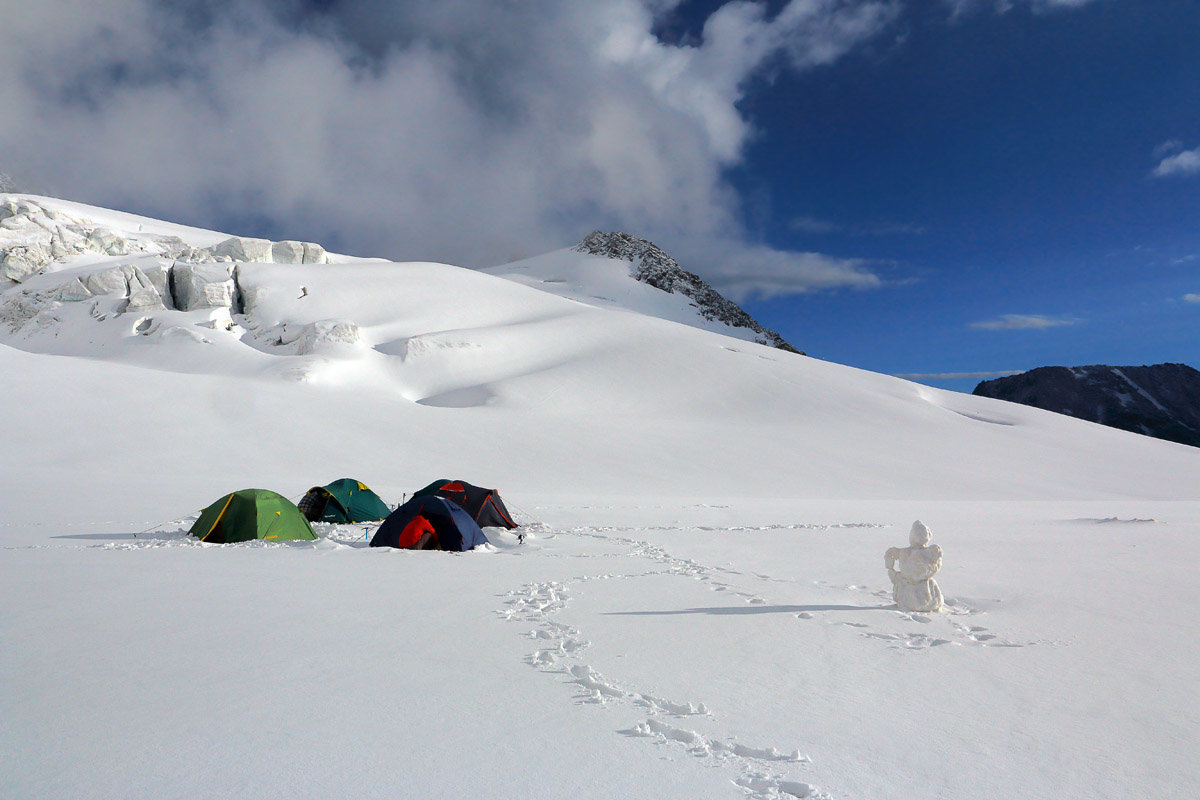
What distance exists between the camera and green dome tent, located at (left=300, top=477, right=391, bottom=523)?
49.2 ft

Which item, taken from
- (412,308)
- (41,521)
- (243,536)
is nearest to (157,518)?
(41,521)

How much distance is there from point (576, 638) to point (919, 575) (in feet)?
13.7

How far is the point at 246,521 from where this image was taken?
39.8 ft

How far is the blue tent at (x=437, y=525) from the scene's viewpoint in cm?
1172

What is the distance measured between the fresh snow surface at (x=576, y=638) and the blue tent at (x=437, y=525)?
1.74ft

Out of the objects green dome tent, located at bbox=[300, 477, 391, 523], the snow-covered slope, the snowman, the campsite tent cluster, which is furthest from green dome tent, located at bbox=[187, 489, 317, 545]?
the snow-covered slope

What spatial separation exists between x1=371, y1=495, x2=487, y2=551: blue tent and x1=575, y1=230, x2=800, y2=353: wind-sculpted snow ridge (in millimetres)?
113091

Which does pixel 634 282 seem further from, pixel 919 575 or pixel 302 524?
pixel 919 575

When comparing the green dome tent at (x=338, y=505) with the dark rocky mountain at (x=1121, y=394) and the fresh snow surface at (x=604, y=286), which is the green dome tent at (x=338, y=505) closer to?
the fresh snow surface at (x=604, y=286)

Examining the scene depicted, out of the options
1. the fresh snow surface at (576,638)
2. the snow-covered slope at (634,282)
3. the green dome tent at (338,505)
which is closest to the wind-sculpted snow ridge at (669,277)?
the snow-covered slope at (634,282)

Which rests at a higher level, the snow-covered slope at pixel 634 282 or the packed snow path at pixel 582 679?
the snow-covered slope at pixel 634 282

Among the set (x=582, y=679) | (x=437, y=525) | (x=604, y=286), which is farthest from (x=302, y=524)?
(x=604, y=286)

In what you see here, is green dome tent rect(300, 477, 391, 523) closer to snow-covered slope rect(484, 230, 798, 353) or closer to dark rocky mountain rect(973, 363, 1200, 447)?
snow-covered slope rect(484, 230, 798, 353)

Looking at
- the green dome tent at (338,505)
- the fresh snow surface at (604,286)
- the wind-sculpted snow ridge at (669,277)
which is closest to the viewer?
the green dome tent at (338,505)
